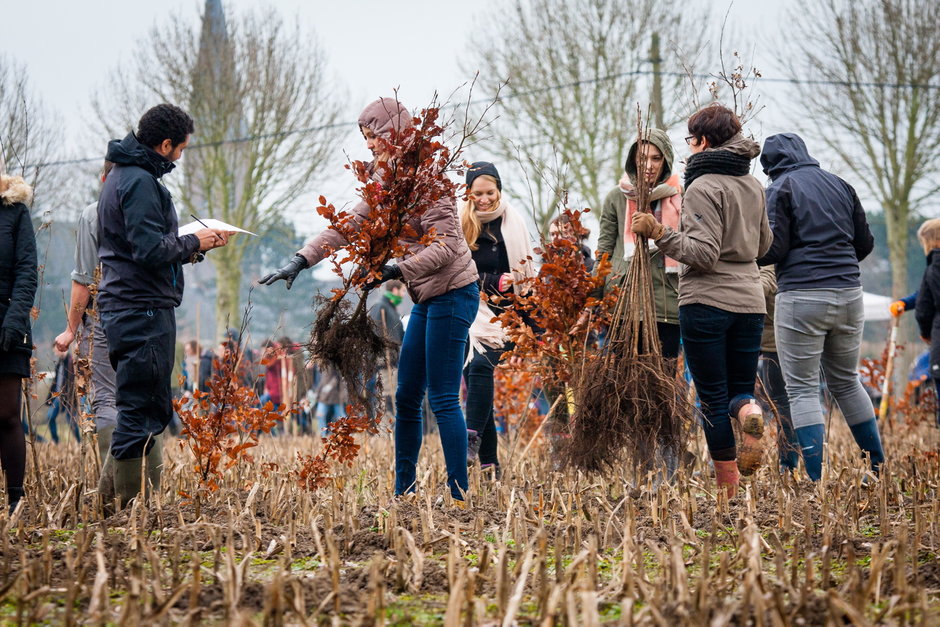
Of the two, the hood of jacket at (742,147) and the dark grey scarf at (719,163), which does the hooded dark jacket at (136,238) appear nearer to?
the dark grey scarf at (719,163)

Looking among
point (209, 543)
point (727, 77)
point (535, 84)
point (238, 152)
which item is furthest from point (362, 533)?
point (238, 152)

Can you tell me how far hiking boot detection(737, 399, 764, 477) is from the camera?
13.6 feet

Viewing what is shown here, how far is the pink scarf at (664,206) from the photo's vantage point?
15.7 ft

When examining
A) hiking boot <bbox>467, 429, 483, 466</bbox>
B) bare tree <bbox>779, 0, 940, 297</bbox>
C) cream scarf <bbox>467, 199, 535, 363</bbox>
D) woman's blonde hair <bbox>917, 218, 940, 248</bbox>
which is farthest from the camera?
bare tree <bbox>779, 0, 940, 297</bbox>

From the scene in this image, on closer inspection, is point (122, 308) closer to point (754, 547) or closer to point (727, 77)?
point (754, 547)

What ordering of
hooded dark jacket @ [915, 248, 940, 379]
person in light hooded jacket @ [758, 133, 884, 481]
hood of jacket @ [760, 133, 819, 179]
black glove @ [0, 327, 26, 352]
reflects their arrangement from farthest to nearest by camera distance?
hooded dark jacket @ [915, 248, 940, 379] < hood of jacket @ [760, 133, 819, 179] < person in light hooded jacket @ [758, 133, 884, 481] < black glove @ [0, 327, 26, 352]

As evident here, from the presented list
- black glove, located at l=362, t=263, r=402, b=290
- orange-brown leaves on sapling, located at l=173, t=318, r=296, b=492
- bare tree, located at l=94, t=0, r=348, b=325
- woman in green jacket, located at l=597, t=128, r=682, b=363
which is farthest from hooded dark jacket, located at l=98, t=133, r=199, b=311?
bare tree, located at l=94, t=0, r=348, b=325

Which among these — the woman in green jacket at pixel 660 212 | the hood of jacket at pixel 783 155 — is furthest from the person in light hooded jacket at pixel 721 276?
the hood of jacket at pixel 783 155

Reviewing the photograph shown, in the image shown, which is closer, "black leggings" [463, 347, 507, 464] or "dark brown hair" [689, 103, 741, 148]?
"dark brown hair" [689, 103, 741, 148]

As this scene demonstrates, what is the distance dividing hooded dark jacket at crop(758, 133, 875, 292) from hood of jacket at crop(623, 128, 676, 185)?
0.53m

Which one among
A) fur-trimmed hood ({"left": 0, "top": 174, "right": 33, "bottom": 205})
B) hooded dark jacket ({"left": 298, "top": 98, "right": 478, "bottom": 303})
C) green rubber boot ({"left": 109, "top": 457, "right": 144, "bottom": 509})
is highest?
fur-trimmed hood ({"left": 0, "top": 174, "right": 33, "bottom": 205})

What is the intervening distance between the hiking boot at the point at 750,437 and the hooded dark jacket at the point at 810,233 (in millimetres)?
973

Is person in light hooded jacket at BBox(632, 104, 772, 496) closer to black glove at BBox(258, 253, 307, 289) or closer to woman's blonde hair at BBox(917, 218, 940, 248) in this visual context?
black glove at BBox(258, 253, 307, 289)

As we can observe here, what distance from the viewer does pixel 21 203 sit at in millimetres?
4414
